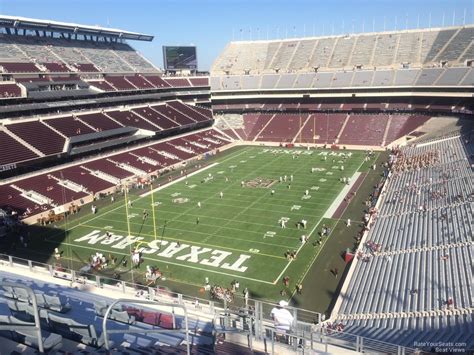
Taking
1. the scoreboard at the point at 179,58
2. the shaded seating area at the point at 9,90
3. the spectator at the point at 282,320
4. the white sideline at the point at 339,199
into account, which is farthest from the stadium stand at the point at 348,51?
the spectator at the point at 282,320

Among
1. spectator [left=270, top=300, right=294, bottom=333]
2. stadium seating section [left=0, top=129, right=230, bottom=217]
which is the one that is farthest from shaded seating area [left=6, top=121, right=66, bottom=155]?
spectator [left=270, top=300, right=294, bottom=333]

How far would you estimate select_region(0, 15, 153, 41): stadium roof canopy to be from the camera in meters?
54.2

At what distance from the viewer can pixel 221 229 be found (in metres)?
28.0

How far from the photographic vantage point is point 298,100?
68.9 m

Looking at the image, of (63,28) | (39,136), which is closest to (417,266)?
(39,136)

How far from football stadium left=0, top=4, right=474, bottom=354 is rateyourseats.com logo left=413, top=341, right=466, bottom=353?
90mm

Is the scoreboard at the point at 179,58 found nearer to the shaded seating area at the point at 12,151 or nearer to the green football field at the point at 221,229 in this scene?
the green football field at the point at 221,229

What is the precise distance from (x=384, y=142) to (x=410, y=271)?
38267 millimetres

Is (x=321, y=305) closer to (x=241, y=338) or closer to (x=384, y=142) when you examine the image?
(x=241, y=338)

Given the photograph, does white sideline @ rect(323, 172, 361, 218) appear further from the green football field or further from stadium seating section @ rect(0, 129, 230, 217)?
stadium seating section @ rect(0, 129, 230, 217)

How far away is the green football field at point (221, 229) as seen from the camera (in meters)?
22.3

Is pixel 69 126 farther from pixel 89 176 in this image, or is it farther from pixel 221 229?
pixel 221 229

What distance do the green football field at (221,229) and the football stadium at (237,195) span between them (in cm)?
16

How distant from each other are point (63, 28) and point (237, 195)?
142 ft
